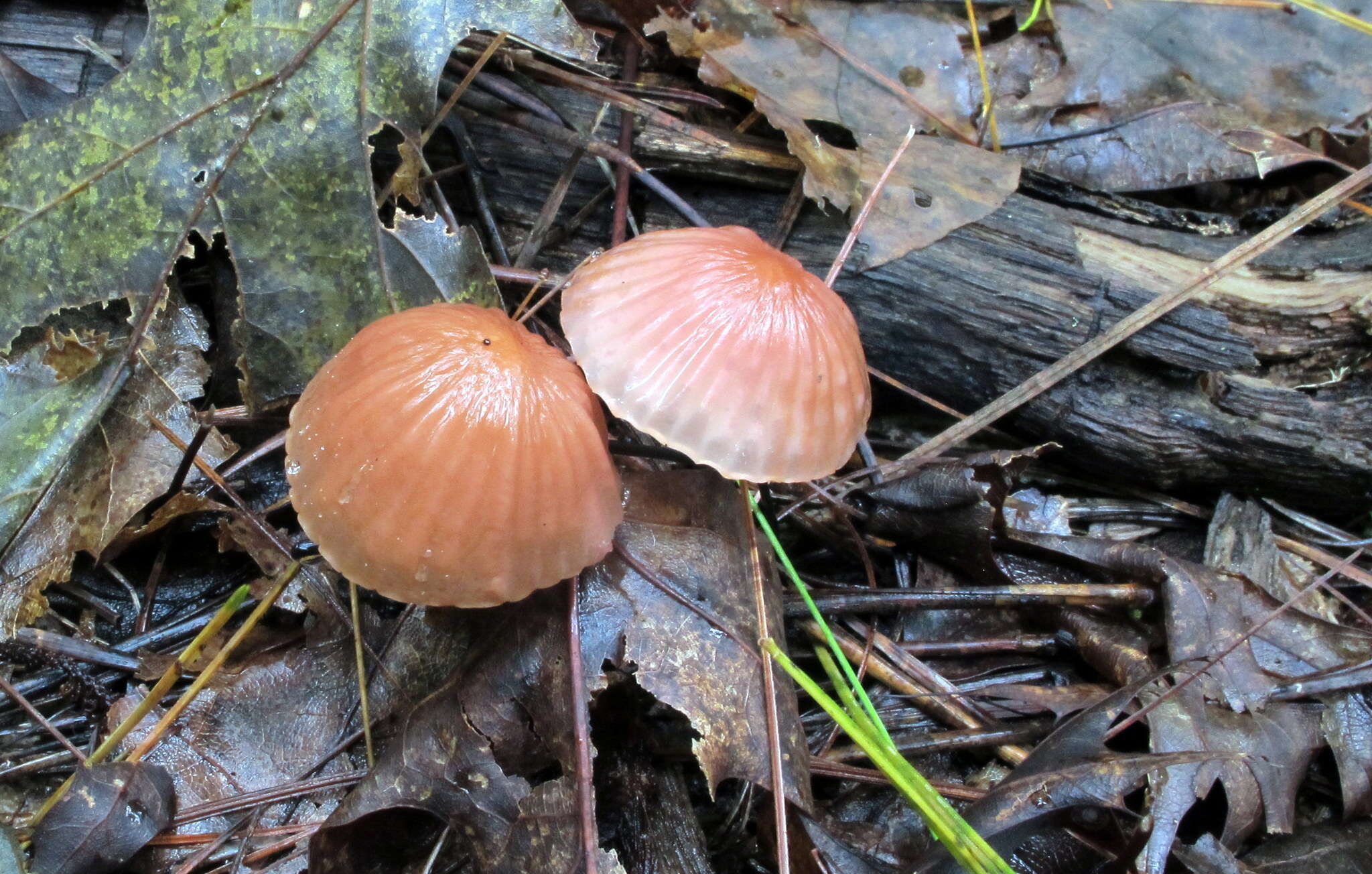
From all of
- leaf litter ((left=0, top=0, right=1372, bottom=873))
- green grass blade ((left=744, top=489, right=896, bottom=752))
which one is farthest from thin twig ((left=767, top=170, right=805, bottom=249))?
green grass blade ((left=744, top=489, right=896, bottom=752))

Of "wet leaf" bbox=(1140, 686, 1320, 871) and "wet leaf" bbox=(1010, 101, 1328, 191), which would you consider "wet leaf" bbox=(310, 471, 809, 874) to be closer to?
"wet leaf" bbox=(1140, 686, 1320, 871)

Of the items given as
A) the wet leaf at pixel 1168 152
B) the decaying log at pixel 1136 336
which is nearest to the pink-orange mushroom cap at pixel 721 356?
the decaying log at pixel 1136 336

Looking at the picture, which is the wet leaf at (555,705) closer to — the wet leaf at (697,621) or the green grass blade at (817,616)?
the wet leaf at (697,621)

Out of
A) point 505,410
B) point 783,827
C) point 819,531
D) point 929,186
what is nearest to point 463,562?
point 505,410

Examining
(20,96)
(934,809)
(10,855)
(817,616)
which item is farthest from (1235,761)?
(20,96)

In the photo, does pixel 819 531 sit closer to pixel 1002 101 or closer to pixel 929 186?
pixel 929 186
